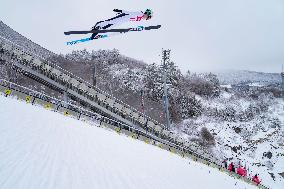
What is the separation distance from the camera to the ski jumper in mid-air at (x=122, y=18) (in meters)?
18.1

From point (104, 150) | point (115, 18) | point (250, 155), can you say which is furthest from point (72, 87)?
point (250, 155)

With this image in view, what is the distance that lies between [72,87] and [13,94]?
36.2 feet

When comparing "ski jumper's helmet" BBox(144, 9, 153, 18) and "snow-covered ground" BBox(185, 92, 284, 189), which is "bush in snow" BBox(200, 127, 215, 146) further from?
"ski jumper's helmet" BBox(144, 9, 153, 18)

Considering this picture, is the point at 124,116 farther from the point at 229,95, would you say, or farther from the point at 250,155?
the point at 229,95

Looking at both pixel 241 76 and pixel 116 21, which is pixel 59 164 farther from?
pixel 241 76

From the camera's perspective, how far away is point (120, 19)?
59.5ft

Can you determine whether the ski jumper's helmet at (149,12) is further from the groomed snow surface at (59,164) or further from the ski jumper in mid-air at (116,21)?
the groomed snow surface at (59,164)

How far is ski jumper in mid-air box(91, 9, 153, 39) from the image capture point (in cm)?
1811

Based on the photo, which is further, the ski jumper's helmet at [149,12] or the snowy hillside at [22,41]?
the snowy hillside at [22,41]

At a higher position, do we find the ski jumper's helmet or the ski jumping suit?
the ski jumper's helmet

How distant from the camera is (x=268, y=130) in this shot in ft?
172

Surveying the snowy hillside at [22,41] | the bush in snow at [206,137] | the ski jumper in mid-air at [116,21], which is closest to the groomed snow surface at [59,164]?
the ski jumper in mid-air at [116,21]

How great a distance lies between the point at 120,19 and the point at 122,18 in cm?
12

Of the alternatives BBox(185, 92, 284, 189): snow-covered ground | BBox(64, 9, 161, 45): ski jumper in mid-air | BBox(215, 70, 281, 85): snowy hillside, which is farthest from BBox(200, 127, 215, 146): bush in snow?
BBox(215, 70, 281, 85): snowy hillside
